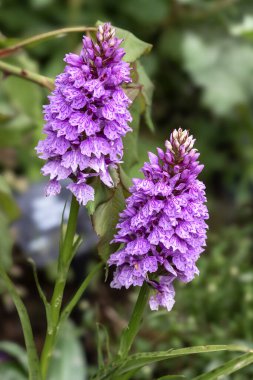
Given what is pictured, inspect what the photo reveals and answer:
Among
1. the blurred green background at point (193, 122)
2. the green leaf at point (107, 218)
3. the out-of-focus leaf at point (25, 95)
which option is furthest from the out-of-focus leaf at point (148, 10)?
the green leaf at point (107, 218)

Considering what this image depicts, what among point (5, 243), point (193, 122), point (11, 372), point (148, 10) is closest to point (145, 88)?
point (5, 243)

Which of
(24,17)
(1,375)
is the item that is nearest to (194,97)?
(24,17)

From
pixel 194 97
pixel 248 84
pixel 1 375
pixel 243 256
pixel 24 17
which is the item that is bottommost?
pixel 1 375

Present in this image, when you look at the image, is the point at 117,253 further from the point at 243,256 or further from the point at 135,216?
the point at 243,256

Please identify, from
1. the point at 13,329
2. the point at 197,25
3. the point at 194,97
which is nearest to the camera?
the point at 13,329

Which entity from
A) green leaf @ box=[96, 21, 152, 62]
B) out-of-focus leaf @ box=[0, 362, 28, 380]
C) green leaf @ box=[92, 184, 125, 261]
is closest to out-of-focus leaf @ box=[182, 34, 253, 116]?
out-of-focus leaf @ box=[0, 362, 28, 380]

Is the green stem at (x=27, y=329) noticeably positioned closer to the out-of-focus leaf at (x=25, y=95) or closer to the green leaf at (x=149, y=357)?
the green leaf at (x=149, y=357)
